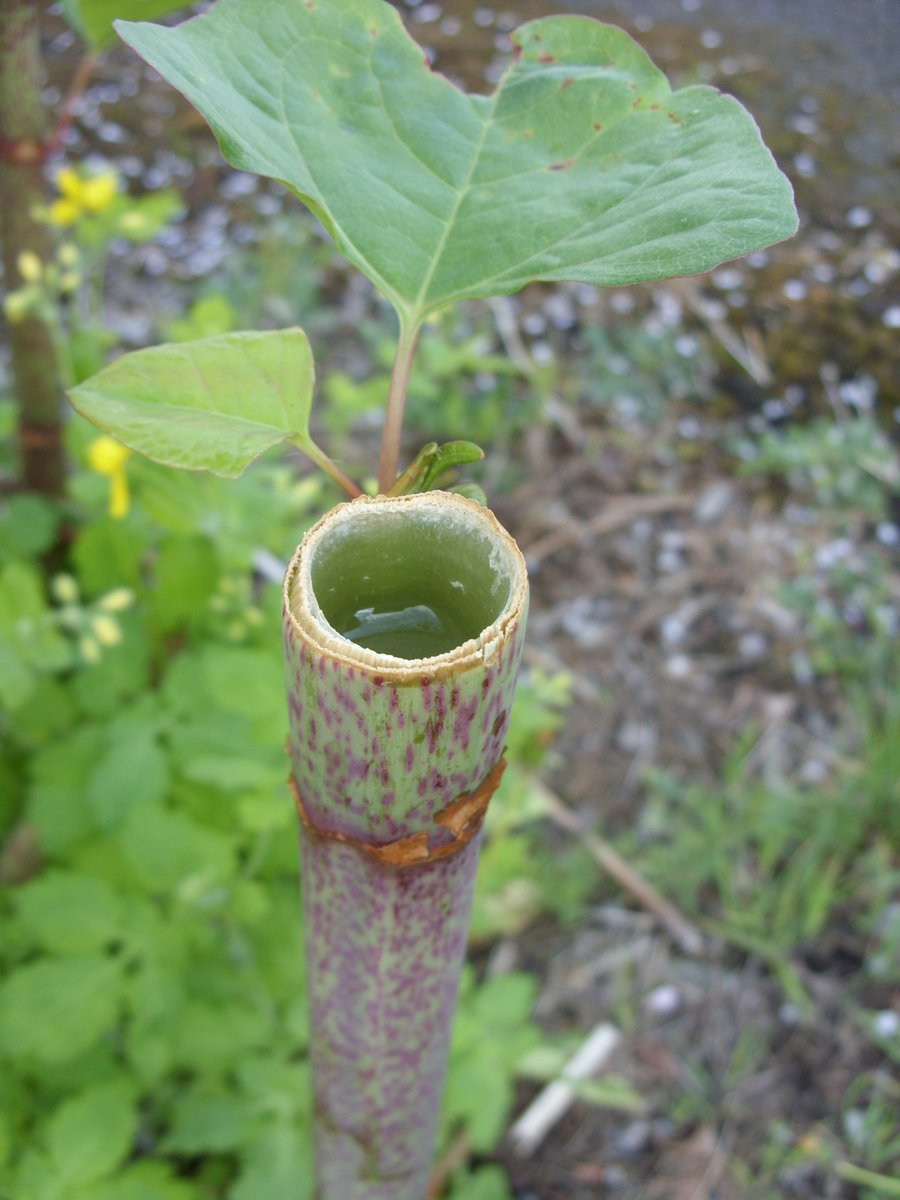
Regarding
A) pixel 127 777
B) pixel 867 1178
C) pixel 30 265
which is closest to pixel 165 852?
pixel 127 777

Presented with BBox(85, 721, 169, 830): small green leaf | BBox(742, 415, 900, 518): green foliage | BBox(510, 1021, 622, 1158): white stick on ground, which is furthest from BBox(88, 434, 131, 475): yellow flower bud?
BBox(742, 415, 900, 518): green foliage

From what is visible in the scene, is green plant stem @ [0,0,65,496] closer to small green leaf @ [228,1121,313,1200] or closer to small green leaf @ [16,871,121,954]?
small green leaf @ [16,871,121,954]

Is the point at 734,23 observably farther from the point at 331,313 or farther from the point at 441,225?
the point at 441,225

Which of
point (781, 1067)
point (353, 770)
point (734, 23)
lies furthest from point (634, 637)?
point (734, 23)

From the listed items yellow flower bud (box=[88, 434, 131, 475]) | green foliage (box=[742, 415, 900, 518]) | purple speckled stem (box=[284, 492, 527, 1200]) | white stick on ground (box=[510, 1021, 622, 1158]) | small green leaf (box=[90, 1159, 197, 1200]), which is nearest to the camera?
purple speckled stem (box=[284, 492, 527, 1200])

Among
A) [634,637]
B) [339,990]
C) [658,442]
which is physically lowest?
[634,637]

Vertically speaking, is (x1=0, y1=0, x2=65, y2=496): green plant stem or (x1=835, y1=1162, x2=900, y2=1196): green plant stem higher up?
(x1=0, y1=0, x2=65, y2=496): green plant stem
